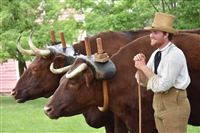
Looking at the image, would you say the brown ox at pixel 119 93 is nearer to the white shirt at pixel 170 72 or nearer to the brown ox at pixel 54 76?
the white shirt at pixel 170 72

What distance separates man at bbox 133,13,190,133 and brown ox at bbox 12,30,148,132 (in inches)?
88.0

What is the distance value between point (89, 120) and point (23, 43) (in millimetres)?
12061

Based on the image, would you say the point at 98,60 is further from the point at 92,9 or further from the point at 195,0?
the point at 92,9

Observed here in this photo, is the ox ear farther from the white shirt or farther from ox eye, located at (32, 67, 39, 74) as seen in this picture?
ox eye, located at (32, 67, 39, 74)

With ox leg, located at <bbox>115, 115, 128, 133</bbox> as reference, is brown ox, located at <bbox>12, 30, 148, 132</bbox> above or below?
above

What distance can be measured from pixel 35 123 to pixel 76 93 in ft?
30.8

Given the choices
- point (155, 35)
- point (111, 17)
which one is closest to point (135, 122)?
point (155, 35)

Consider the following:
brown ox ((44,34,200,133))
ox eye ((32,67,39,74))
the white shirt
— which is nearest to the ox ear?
brown ox ((44,34,200,133))

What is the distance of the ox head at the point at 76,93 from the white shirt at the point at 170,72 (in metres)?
0.97

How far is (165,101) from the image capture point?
5.67 m

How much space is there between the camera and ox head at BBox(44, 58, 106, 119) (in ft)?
21.0

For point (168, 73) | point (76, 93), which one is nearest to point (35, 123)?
point (76, 93)

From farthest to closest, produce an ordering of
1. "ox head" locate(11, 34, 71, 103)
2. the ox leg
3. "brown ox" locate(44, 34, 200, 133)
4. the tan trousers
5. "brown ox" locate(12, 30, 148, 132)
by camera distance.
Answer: "ox head" locate(11, 34, 71, 103) → "brown ox" locate(12, 30, 148, 132) → the ox leg → "brown ox" locate(44, 34, 200, 133) → the tan trousers

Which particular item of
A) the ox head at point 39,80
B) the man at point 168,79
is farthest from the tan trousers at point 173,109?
the ox head at point 39,80
